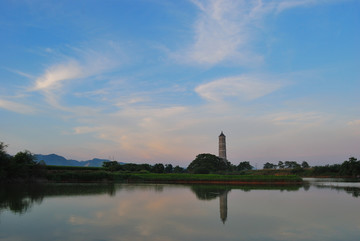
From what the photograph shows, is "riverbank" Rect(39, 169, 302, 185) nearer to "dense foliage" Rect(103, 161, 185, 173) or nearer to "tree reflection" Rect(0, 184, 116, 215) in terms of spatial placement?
"dense foliage" Rect(103, 161, 185, 173)

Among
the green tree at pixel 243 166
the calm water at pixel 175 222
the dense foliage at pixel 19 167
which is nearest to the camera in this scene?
the calm water at pixel 175 222

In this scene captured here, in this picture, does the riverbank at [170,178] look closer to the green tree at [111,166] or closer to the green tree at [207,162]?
the green tree at [111,166]

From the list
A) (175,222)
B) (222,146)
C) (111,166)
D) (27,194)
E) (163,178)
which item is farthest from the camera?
(222,146)

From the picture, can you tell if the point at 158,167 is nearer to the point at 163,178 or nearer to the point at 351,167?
the point at 163,178

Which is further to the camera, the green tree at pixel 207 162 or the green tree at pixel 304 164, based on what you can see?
the green tree at pixel 304 164

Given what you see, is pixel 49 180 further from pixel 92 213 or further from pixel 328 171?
pixel 328 171

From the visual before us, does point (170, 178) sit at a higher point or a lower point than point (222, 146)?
lower

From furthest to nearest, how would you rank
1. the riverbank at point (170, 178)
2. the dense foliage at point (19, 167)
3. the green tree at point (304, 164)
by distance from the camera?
the green tree at point (304, 164) → the riverbank at point (170, 178) → the dense foliage at point (19, 167)

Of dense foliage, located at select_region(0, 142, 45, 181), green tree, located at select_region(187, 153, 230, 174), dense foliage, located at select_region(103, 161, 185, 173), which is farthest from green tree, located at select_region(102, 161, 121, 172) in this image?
green tree, located at select_region(187, 153, 230, 174)

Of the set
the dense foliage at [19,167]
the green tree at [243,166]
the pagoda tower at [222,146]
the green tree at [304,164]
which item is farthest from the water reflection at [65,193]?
the green tree at [304,164]

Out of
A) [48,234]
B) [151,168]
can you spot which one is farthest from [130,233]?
[151,168]

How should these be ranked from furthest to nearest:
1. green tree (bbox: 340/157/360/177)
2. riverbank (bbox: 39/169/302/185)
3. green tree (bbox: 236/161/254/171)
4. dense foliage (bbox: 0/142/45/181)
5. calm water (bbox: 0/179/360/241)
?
green tree (bbox: 236/161/254/171) < green tree (bbox: 340/157/360/177) < riverbank (bbox: 39/169/302/185) < dense foliage (bbox: 0/142/45/181) < calm water (bbox: 0/179/360/241)

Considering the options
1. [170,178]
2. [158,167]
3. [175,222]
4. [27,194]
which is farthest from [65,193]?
[158,167]

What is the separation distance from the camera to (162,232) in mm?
10219
